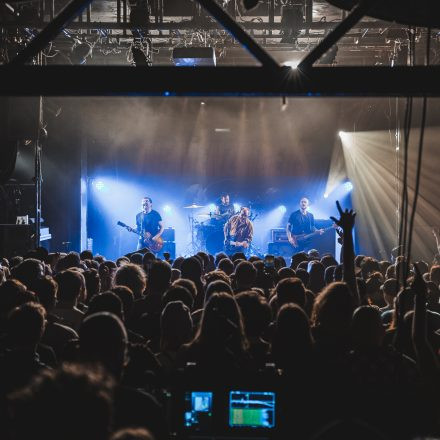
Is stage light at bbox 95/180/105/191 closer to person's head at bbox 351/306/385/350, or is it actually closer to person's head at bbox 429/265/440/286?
person's head at bbox 429/265/440/286

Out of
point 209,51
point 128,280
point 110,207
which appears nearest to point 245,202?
point 110,207

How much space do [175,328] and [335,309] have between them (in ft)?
3.29

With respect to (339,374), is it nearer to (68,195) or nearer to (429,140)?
(429,140)

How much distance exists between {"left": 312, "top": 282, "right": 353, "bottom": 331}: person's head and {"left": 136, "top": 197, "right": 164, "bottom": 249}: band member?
1169 cm

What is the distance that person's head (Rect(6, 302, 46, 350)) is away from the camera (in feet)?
9.53

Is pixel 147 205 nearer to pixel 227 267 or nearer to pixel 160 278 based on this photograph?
pixel 227 267

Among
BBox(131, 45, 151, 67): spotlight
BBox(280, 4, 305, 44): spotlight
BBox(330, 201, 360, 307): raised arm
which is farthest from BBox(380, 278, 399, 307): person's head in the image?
BBox(131, 45, 151, 67): spotlight

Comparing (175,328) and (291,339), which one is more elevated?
(291,339)

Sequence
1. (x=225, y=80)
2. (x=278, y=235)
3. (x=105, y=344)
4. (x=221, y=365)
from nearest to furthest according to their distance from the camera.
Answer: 1. (x=105, y=344)
2. (x=221, y=365)
3. (x=225, y=80)
4. (x=278, y=235)

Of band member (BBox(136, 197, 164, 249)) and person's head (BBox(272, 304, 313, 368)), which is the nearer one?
person's head (BBox(272, 304, 313, 368))

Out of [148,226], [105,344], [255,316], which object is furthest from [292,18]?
[105,344]

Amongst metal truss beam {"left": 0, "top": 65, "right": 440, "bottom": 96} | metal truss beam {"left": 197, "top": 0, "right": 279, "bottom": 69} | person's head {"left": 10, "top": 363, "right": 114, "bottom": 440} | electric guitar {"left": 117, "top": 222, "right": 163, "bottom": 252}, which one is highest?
metal truss beam {"left": 197, "top": 0, "right": 279, "bottom": 69}

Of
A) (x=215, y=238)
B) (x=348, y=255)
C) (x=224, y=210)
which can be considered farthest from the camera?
(x=224, y=210)

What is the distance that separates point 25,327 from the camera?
2920 millimetres
